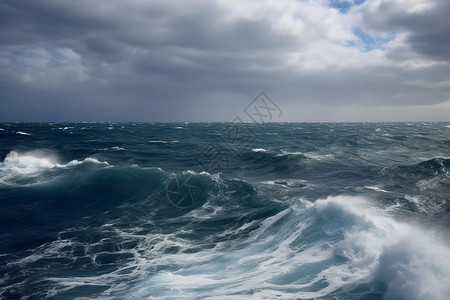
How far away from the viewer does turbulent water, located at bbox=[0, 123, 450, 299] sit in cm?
945

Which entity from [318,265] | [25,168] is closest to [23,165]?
[25,168]

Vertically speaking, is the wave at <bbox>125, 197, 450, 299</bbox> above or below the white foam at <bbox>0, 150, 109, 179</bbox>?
below

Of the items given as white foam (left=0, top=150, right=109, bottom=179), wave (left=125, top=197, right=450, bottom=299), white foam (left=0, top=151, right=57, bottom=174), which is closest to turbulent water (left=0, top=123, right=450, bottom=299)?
wave (left=125, top=197, right=450, bottom=299)

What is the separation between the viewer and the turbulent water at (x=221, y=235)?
9445mm

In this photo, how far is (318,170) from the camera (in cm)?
3047

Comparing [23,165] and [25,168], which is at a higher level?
[23,165]

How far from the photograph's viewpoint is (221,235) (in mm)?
14734

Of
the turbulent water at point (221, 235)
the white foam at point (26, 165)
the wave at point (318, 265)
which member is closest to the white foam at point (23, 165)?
the white foam at point (26, 165)

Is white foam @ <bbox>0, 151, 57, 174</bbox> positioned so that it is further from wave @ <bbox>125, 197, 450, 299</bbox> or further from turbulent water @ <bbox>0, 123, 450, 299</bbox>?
wave @ <bbox>125, 197, 450, 299</bbox>

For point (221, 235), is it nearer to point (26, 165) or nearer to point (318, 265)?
point (318, 265)

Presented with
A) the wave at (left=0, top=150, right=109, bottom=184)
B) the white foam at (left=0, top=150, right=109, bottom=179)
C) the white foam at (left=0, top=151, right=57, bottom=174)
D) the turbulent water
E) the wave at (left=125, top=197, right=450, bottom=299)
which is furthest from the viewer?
the white foam at (left=0, top=151, right=57, bottom=174)

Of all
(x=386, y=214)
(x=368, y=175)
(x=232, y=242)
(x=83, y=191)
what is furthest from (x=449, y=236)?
(x=83, y=191)

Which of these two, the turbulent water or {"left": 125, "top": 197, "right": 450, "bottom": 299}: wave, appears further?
the turbulent water

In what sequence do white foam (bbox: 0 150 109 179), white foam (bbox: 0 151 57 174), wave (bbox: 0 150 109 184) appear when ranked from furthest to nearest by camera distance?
white foam (bbox: 0 151 57 174) < white foam (bbox: 0 150 109 179) < wave (bbox: 0 150 109 184)
